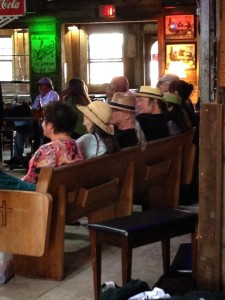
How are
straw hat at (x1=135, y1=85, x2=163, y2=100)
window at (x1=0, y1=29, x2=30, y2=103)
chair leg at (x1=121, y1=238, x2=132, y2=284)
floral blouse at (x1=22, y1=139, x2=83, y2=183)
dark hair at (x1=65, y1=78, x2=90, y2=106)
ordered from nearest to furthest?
chair leg at (x1=121, y1=238, x2=132, y2=284), floral blouse at (x1=22, y1=139, x2=83, y2=183), straw hat at (x1=135, y1=85, x2=163, y2=100), dark hair at (x1=65, y1=78, x2=90, y2=106), window at (x1=0, y1=29, x2=30, y2=103)

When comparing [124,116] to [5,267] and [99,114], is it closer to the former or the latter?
[99,114]

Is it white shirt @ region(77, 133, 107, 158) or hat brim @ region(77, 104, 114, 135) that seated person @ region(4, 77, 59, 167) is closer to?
white shirt @ region(77, 133, 107, 158)

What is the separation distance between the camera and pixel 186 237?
21.2ft

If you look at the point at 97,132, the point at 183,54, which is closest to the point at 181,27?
the point at 183,54

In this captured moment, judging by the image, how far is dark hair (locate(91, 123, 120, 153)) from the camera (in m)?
5.85

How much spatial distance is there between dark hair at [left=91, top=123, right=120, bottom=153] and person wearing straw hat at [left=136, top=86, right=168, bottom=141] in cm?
114

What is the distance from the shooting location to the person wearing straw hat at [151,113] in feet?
23.1

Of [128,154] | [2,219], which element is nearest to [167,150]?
[128,154]

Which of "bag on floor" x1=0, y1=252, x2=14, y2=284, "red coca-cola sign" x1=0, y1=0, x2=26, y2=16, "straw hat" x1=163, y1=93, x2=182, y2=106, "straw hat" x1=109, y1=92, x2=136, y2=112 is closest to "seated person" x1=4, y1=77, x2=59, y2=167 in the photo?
"red coca-cola sign" x1=0, y1=0, x2=26, y2=16

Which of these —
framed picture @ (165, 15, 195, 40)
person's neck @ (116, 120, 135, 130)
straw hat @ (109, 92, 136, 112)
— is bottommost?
person's neck @ (116, 120, 135, 130)

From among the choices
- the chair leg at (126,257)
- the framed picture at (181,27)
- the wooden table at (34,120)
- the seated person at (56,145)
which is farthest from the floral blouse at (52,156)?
the framed picture at (181,27)

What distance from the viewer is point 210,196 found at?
3779 millimetres

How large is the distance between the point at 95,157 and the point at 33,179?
0.54 m

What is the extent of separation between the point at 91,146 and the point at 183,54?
10578mm
